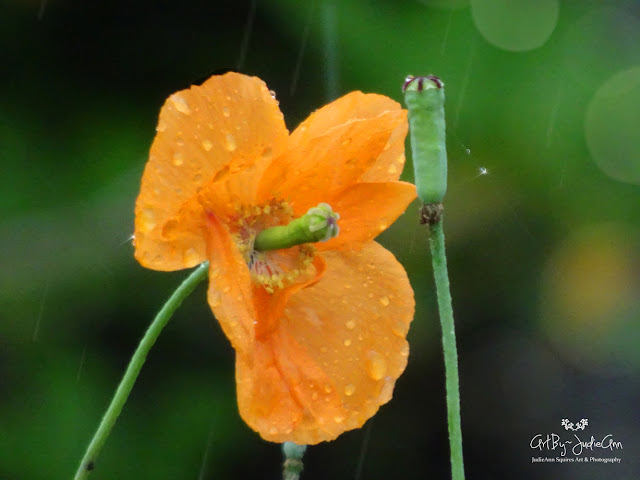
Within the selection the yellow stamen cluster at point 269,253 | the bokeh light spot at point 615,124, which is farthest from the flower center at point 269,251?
the bokeh light spot at point 615,124

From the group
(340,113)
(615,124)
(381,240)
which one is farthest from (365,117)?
(615,124)

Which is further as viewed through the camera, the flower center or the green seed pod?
the flower center

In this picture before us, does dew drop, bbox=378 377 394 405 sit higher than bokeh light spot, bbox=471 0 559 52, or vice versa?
bokeh light spot, bbox=471 0 559 52

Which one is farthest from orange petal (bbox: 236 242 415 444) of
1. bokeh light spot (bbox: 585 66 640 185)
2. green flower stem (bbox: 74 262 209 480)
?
bokeh light spot (bbox: 585 66 640 185)

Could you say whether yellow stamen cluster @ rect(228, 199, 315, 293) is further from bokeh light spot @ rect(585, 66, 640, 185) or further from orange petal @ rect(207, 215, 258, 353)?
bokeh light spot @ rect(585, 66, 640, 185)

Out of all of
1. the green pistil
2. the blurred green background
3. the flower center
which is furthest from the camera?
the blurred green background

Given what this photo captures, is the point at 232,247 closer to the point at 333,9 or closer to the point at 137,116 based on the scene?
the point at 137,116

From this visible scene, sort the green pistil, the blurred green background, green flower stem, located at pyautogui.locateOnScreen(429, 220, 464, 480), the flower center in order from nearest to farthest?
green flower stem, located at pyautogui.locateOnScreen(429, 220, 464, 480)
the green pistil
the flower center
the blurred green background
